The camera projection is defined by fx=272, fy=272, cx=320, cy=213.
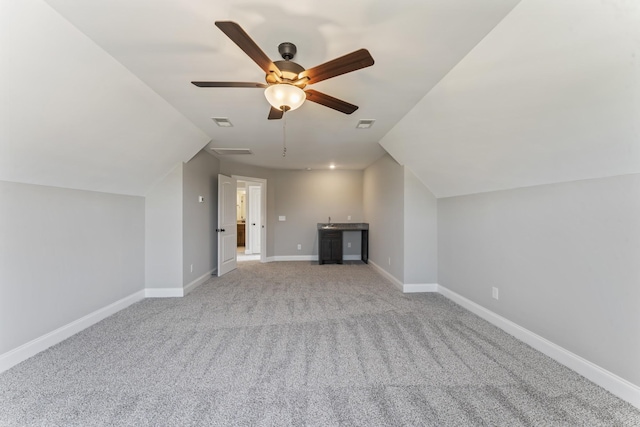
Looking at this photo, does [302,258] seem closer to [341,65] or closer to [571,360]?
[571,360]

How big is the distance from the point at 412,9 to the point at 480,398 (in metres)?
2.51

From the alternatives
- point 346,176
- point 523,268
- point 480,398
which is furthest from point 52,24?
point 346,176

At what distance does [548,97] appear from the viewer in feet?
6.02

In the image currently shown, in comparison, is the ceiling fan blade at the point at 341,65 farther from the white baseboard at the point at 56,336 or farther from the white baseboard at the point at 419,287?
the white baseboard at the point at 419,287

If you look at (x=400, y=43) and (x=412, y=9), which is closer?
(x=412, y=9)

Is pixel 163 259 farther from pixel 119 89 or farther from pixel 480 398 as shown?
pixel 480 398

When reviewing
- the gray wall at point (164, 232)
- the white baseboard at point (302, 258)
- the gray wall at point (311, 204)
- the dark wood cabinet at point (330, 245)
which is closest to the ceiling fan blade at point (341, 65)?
the gray wall at point (164, 232)

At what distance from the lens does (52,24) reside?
164 cm

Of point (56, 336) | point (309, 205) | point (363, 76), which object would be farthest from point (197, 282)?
point (363, 76)

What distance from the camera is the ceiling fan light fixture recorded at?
190 centimetres

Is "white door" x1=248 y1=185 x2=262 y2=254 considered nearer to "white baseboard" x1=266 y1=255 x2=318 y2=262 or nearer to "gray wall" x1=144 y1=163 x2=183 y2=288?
"white baseboard" x1=266 y1=255 x2=318 y2=262

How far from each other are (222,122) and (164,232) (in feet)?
6.23

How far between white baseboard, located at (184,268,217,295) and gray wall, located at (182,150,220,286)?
2.0 inches

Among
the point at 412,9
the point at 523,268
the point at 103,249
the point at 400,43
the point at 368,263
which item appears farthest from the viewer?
the point at 368,263
